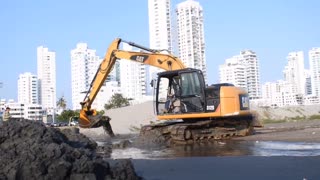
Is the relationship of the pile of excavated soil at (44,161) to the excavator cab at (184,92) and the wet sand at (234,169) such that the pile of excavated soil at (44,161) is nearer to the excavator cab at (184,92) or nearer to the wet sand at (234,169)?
the wet sand at (234,169)

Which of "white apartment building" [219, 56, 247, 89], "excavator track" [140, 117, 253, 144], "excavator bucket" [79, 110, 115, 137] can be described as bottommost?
"excavator track" [140, 117, 253, 144]

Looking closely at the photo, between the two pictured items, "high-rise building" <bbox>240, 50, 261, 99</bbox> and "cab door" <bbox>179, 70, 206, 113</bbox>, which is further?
"high-rise building" <bbox>240, 50, 261, 99</bbox>

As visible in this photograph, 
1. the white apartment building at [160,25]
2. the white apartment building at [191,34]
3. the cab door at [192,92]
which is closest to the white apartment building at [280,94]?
the white apartment building at [160,25]

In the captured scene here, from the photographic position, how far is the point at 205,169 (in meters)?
7.88

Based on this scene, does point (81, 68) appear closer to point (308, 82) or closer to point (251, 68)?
point (251, 68)

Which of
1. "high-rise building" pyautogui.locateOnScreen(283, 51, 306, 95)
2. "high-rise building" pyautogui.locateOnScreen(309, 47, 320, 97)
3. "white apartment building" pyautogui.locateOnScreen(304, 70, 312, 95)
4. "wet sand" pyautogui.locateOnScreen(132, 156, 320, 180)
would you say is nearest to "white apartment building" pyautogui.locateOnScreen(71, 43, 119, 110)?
"high-rise building" pyautogui.locateOnScreen(283, 51, 306, 95)

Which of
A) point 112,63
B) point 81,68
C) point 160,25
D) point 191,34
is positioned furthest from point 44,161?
point 81,68

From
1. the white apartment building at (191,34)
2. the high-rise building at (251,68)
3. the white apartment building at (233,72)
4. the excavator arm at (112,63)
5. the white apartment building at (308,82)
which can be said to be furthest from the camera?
the white apartment building at (308,82)

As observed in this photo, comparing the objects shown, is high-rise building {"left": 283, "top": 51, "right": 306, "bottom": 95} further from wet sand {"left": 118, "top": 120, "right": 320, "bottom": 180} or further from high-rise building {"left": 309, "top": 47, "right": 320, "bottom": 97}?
wet sand {"left": 118, "top": 120, "right": 320, "bottom": 180}

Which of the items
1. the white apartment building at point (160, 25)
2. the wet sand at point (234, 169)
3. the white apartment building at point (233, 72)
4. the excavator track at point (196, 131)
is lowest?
the wet sand at point (234, 169)

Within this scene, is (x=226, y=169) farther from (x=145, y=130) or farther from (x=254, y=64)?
(x=254, y=64)

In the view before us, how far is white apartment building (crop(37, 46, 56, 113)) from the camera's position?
424ft

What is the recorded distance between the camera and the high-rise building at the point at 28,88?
124m

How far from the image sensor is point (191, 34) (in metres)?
73.4
